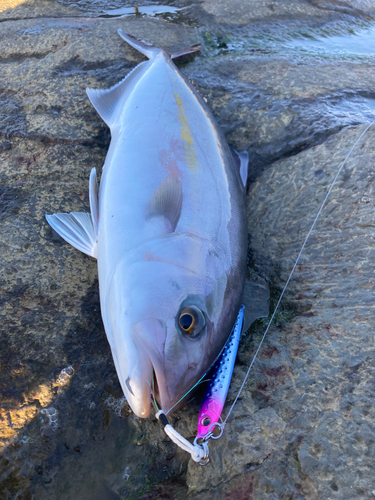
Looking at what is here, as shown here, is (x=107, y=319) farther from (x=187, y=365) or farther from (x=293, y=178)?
(x=293, y=178)

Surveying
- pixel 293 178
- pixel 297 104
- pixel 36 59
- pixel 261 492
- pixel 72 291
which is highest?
pixel 36 59

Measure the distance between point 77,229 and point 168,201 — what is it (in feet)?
2.14

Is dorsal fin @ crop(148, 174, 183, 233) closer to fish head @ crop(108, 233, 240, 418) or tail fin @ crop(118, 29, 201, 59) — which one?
fish head @ crop(108, 233, 240, 418)

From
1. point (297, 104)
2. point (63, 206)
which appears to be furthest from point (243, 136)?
point (63, 206)

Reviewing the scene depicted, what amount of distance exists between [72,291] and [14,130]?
4.98 feet

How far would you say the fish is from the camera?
4.94 feet

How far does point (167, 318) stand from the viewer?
1.53 meters

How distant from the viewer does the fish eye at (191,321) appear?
60.9 inches

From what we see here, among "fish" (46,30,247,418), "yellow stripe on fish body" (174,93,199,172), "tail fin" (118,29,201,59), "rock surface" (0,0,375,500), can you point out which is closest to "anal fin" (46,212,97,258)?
"fish" (46,30,247,418)

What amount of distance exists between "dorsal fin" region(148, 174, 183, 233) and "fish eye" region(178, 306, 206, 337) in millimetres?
442

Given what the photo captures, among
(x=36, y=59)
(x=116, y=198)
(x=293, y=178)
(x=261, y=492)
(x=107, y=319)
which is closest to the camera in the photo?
(x=261, y=492)

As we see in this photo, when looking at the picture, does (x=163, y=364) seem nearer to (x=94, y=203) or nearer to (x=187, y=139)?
(x=94, y=203)

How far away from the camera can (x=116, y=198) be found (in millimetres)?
2031

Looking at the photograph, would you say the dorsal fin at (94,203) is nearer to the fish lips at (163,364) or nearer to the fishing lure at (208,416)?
the fish lips at (163,364)
